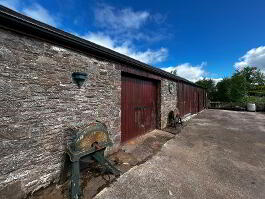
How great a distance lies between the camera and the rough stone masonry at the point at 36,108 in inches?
89.7

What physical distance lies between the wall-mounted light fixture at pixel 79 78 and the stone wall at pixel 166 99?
184 inches

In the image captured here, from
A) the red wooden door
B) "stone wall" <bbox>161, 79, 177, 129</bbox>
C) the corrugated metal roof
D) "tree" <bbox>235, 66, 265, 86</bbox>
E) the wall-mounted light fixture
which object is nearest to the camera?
the corrugated metal roof

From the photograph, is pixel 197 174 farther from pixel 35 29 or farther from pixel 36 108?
pixel 35 29

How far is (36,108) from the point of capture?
8.59ft

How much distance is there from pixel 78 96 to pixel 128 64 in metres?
2.30

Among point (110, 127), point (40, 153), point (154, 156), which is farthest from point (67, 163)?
point (154, 156)

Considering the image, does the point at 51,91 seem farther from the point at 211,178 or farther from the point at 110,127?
the point at 211,178

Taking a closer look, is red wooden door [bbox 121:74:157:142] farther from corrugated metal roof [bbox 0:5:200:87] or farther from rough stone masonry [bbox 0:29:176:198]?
corrugated metal roof [bbox 0:5:200:87]

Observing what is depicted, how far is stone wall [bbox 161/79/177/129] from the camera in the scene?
23.7 ft

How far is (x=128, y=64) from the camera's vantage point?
4930 millimetres

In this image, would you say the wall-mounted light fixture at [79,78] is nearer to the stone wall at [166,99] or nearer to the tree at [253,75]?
the stone wall at [166,99]

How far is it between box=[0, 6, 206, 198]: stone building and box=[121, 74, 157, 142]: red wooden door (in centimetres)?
62

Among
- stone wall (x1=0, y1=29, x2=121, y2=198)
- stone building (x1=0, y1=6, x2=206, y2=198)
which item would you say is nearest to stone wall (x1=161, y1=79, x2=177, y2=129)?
stone building (x1=0, y1=6, x2=206, y2=198)

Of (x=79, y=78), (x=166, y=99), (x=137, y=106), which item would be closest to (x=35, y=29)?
(x=79, y=78)
